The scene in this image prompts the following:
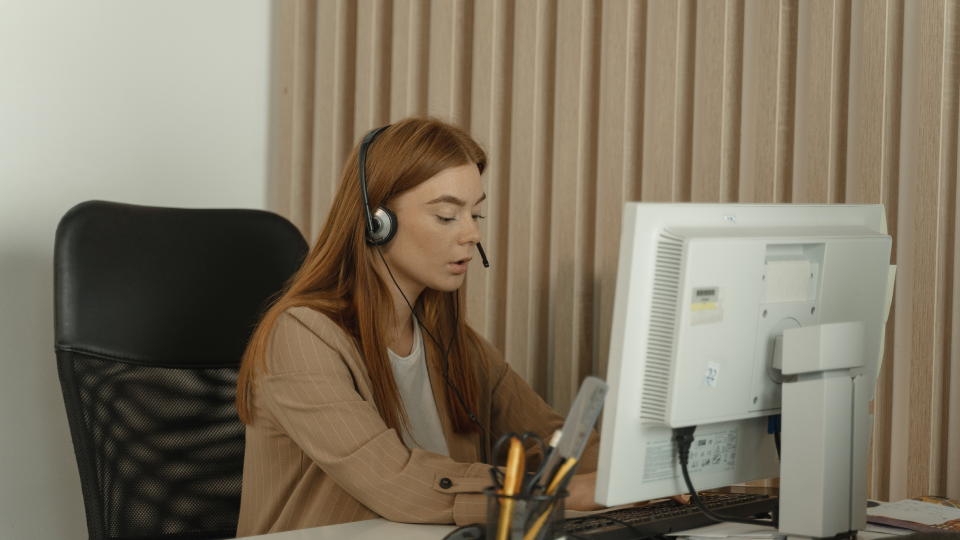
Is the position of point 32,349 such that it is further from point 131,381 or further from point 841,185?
point 841,185

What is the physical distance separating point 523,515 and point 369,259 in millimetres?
729

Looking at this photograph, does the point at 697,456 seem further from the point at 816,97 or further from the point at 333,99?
the point at 333,99

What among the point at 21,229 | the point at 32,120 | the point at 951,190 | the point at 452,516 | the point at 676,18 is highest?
the point at 676,18

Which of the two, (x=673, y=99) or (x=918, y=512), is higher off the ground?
(x=673, y=99)

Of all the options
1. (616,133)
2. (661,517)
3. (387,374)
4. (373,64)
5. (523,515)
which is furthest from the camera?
(373,64)

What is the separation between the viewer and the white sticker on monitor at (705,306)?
0.80m

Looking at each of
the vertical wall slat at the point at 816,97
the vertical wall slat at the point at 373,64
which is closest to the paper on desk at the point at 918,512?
the vertical wall slat at the point at 816,97

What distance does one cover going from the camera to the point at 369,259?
4.54ft

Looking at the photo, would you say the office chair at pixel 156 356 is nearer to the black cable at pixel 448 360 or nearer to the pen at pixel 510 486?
the black cable at pixel 448 360

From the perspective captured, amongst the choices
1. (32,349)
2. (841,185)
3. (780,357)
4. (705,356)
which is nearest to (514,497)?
(705,356)

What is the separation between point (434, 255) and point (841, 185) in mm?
742

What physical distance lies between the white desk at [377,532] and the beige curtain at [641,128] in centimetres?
52

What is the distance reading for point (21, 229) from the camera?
1703mm

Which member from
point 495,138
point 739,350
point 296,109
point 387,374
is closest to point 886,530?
point 739,350
